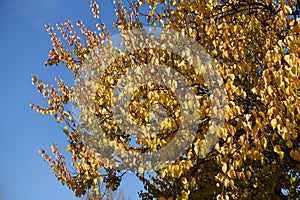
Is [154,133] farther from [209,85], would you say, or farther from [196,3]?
[196,3]

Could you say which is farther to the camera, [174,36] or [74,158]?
[74,158]

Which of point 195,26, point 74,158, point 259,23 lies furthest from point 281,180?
point 74,158

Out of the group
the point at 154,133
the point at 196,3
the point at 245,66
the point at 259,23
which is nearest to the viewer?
the point at 245,66

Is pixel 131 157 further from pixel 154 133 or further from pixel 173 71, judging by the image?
pixel 173 71

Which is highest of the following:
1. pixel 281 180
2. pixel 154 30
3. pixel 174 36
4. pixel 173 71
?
pixel 154 30

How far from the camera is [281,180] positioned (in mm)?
7832

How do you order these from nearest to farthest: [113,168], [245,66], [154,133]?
[245,66] → [154,133] → [113,168]

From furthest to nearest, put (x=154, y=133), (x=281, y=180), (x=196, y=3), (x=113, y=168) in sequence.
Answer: (x=281, y=180), (x=113, y=168), (x=196, y=3), (x=154, y=133)

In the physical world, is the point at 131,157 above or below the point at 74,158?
below

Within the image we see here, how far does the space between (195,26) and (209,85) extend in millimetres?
1630

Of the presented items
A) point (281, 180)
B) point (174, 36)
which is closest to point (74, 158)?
point (174, 36)

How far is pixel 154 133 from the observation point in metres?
5.77

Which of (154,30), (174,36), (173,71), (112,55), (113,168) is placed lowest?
(113,168)

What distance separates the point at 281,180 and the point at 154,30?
4.62 metres
